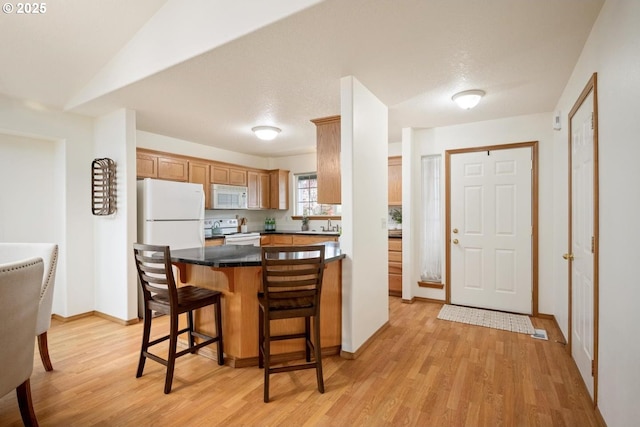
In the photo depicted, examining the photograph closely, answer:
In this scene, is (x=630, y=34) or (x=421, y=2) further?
(x=421, y=2)

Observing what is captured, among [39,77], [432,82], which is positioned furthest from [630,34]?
[39,77]

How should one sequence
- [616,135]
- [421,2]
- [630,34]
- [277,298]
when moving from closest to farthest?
[630,34], [616,135], [421,2], [277,298]

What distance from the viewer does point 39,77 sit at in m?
3.01

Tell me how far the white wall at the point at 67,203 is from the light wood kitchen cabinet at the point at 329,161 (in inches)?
111

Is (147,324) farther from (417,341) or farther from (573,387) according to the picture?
(573,387)

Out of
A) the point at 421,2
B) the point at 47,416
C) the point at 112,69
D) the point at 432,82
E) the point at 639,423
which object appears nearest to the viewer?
the point at 639,423

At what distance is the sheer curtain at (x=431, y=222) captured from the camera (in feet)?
14.2

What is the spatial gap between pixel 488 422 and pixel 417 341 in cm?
119

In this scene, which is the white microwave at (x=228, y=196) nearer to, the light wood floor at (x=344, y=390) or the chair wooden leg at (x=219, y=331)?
the light wood floor at (x=344, y=390)

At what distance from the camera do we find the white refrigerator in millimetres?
3666

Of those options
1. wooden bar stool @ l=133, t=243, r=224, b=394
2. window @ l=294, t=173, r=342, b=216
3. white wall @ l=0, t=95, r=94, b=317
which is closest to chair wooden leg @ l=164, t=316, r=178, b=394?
wooden bar stool @ l=133, t=243, r=224, b=394

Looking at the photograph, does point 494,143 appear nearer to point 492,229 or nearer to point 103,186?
point 492,229

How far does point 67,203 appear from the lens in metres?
3.60

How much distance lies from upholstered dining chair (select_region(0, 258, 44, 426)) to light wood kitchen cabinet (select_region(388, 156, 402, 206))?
171 inches
